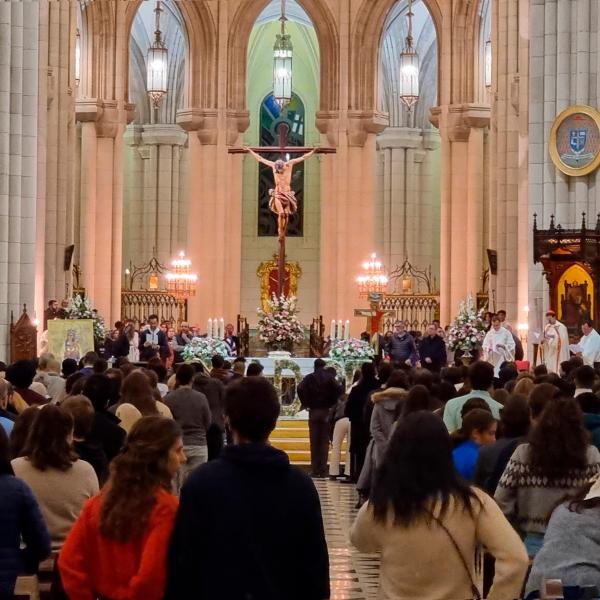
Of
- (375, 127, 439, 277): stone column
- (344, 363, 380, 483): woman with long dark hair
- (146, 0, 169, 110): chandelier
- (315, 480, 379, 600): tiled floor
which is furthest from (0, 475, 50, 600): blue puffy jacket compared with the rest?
(375, 127, 439, 277): stone column

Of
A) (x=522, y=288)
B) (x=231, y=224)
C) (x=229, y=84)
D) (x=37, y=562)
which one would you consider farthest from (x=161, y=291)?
(x=37, y=562)

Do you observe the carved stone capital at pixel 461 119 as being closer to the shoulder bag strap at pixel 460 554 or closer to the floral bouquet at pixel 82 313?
the floral bouquet at pixel 82 313

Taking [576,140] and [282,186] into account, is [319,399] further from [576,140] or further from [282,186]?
[282,186]

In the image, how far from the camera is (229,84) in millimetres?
40812

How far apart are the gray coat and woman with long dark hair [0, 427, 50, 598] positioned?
7684mm

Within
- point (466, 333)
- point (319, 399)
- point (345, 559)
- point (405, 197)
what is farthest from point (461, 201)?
point (345, 559)

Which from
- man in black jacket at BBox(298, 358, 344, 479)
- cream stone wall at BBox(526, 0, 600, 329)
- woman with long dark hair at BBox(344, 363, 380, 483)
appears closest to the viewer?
woman with long dark hair at BBox(344, 363, 380, 483)

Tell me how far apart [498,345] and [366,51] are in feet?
56.6

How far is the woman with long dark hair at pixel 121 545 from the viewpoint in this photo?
17.8ft

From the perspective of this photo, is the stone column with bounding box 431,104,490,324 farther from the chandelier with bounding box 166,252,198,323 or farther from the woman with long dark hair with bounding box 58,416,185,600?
the woman with long dark hair with bounding box 58,416,185,600

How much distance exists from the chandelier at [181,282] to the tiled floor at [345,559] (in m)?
22.6

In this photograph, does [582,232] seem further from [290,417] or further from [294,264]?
[294,264]

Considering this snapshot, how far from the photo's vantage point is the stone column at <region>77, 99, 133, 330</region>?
129 ft

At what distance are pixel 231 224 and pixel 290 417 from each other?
55.0 ft
